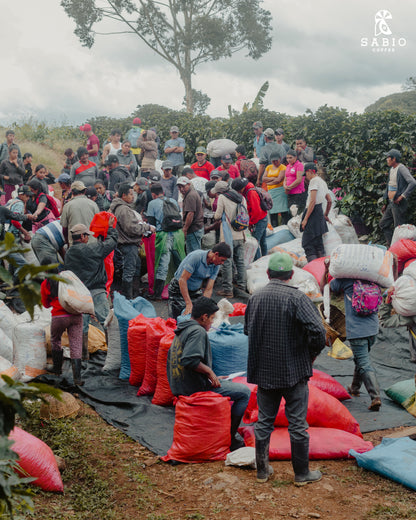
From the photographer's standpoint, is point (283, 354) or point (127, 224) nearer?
point (283, 354)

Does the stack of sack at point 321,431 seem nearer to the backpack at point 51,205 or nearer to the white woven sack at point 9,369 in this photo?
the white woven sack at point 9,369

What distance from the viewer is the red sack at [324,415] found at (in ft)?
15.3

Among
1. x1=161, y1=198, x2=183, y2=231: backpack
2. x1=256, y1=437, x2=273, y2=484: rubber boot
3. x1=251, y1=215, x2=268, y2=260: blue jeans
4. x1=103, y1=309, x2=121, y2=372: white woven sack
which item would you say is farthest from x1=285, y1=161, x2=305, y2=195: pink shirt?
x1=256, y1=437, x2=273, y2=484: rubber boot

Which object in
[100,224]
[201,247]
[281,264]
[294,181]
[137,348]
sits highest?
[294,181]

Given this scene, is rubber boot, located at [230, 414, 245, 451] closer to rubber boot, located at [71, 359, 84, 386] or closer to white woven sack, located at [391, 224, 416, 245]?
rubber boot, located at [71, 359, 84, 386]

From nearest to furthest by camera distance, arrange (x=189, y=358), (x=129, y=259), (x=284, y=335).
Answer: (x=284, y=335), (x=189, y=358), (x=129, y=259)

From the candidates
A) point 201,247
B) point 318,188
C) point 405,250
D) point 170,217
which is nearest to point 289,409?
A: point 405,250

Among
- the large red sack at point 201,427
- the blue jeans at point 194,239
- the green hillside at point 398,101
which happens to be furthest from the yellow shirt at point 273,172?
the green hillside at point 398,101

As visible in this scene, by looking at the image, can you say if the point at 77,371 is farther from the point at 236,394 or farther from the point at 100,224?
the point at 236,394

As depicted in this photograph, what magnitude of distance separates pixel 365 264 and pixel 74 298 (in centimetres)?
276

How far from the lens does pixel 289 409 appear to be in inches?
156

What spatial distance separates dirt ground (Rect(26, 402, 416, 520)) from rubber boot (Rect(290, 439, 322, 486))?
5 centimetres

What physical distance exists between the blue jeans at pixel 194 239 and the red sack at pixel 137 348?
2.94 meters

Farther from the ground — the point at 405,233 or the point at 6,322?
the point at 405,233
